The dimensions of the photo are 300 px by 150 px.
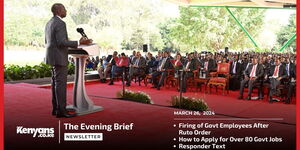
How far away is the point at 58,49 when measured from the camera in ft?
12.7

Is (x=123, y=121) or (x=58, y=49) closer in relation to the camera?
(x=58, y=49)

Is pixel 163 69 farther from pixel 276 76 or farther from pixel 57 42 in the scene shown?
pixel 57 42

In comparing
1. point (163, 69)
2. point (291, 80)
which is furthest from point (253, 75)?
point (163, 69)

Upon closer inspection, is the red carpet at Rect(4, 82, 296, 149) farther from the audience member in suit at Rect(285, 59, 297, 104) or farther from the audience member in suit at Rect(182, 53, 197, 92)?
the audience member in suit at Rect(182, 53, 197, 92)

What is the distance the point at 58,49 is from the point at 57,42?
0.10 m

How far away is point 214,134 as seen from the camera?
349 centimetres

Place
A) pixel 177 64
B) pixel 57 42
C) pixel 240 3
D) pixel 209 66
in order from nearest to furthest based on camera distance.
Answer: pixel 57 42 < pixel 177 64 < pixel 209 66 < pixel 240 3

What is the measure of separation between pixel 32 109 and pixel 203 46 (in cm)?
2700

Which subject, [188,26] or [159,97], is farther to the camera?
[188,26]

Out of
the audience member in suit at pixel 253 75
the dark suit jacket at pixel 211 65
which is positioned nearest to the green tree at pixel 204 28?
the dark suit jacket at pixel 211 65

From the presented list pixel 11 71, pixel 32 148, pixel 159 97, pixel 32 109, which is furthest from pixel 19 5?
pixel 32 148

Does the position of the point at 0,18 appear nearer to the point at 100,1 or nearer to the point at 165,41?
the point at 100,1

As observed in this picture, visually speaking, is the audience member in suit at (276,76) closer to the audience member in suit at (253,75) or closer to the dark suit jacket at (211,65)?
the audience member in suit at (253,75)

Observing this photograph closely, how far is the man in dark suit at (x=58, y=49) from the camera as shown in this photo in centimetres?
380
